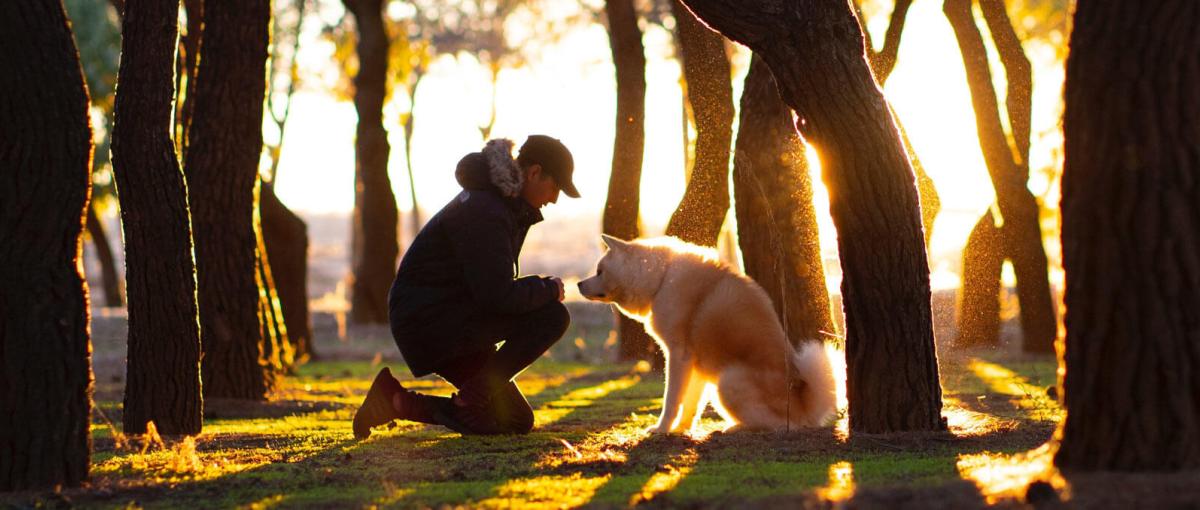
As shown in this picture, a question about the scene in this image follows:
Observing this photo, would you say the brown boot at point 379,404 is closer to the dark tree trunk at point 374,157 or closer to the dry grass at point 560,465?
the dry grass at point 560,465

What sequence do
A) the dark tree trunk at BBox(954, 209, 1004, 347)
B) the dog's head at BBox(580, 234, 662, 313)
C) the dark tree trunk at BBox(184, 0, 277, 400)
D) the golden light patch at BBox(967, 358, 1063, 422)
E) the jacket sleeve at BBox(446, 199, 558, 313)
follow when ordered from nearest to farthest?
the jacket sleeve at BBox(446, 199, 558, 313), the dog's head at BBox(580, 234, 662, 313), the golden light patch at BBox(967, 358, 1063, 422), the dark tree trunk at BBox(184, 0, 277, 400), the dark tree trunk at BBox(954, 209, 1004, 347)

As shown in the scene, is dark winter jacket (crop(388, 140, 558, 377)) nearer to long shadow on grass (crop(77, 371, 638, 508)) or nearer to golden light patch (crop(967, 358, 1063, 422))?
long shadow on grass (crop(77, 371, 638, 508))

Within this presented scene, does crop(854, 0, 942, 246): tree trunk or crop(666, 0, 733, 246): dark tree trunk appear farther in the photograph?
crop(854, 0, 942, 246): tree trunk

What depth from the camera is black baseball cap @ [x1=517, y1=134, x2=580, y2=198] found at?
8883mm

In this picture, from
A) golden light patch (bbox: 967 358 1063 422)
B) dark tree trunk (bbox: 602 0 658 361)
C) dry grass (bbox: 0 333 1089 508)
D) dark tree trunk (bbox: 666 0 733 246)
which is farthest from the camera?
dark tree trunk (bbox: 602 0 658 361)

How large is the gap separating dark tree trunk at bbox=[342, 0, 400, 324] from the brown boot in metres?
16.9

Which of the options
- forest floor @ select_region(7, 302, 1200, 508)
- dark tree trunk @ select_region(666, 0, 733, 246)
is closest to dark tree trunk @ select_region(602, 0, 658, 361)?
dark tree trunk @ select_region(666, 0, 733, 246)

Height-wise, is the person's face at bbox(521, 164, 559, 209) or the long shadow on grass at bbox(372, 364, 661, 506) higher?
the person's face at bbox(521, 164, 559, 209)

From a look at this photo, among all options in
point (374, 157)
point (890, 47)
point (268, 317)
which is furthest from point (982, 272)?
point (374, 157)

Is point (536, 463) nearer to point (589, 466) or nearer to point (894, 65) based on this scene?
point (589, 466)

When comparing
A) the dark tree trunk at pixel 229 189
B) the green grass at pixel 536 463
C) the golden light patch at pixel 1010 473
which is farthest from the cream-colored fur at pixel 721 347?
the dark tree trunk at pixel 229 189

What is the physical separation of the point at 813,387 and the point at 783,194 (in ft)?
11.6

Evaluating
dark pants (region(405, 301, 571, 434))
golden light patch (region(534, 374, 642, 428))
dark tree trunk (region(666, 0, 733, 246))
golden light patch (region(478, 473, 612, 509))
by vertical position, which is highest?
dark tree trunk (region(666, 0, 733, 246))

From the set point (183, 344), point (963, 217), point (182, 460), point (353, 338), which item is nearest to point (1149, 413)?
point (182, 460)
